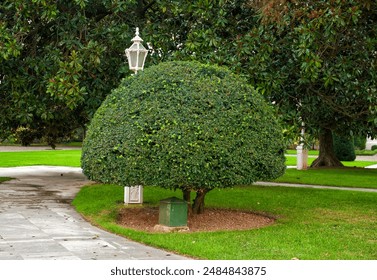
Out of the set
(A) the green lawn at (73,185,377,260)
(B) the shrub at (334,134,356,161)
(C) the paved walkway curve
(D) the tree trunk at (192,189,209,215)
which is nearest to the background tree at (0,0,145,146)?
(C) the paved walkway curve

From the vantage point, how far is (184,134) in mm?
10000

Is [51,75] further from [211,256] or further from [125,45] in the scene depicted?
[211,256]

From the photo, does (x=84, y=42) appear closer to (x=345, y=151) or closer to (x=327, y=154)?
(x=327, y=154)

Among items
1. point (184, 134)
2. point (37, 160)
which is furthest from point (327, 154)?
point (184, 134)

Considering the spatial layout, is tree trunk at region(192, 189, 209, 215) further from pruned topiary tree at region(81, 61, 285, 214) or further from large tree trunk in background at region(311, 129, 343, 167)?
large tree trunk in background at region(311, 129, 343, 167)

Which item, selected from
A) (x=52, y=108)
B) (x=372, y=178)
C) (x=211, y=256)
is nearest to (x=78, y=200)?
(x=52, y=108)

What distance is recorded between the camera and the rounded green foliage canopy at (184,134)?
9984 mm

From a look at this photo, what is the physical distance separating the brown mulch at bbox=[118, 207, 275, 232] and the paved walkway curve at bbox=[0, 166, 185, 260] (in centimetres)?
86

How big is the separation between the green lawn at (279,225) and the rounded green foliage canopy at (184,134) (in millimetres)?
956

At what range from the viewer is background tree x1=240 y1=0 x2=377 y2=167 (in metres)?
12.3

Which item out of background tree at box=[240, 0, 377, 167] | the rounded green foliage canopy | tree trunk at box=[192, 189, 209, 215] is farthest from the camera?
background tree at box=[240, 0, 377, 167]

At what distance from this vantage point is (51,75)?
47.3 feet

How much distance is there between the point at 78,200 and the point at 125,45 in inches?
151

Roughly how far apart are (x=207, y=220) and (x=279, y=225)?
1.34 m
